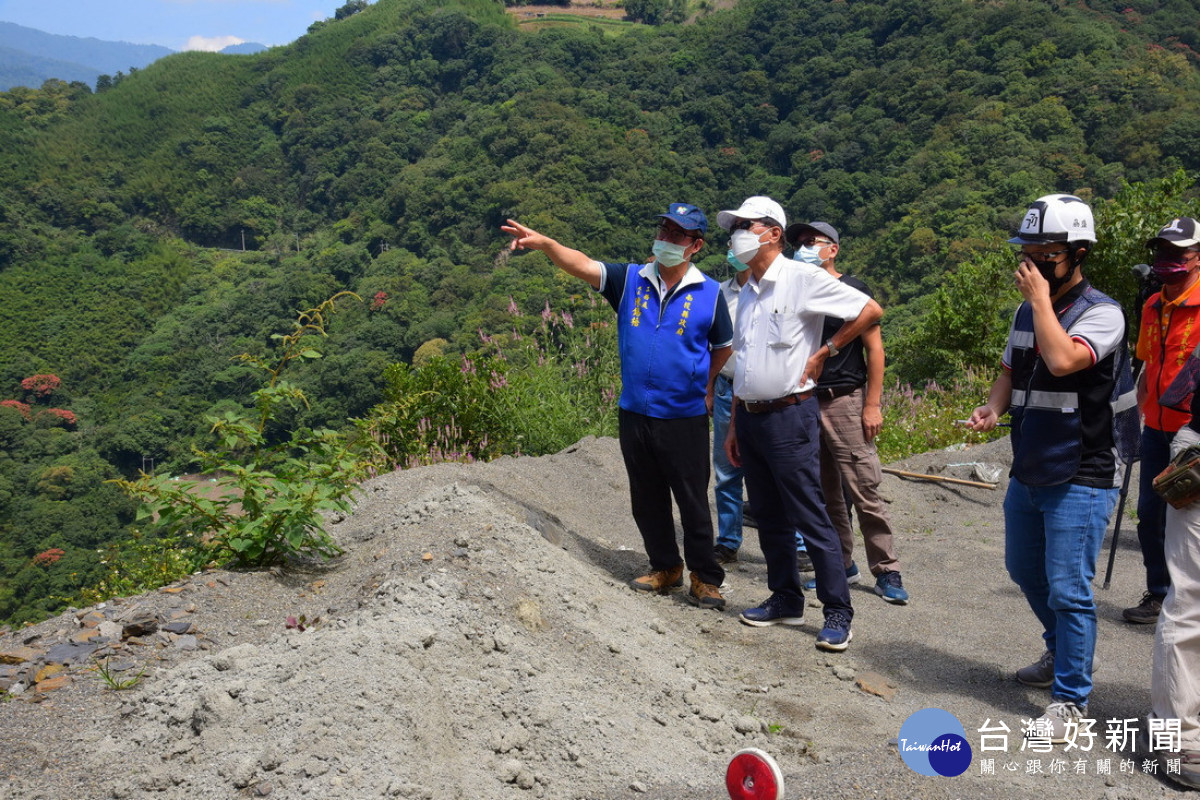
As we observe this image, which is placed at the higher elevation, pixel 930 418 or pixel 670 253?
pixel 670 253

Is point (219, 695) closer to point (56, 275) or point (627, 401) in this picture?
point (627, 401)

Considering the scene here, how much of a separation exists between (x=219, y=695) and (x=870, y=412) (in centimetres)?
337

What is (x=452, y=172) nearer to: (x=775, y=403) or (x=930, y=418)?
(x=930, y=418)

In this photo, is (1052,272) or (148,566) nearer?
(1052,272)

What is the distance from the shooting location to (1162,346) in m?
4.71

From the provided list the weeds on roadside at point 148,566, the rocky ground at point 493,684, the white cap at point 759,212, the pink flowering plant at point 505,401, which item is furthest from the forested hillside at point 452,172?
the weeds on roadside at point 148,566

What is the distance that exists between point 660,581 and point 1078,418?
247 cm

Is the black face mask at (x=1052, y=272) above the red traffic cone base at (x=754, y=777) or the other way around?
above

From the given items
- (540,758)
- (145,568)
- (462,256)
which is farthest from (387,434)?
(462,256)

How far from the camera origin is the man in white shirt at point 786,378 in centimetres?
449

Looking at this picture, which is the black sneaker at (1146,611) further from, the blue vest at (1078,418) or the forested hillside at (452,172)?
the forested hillside at (452,172)

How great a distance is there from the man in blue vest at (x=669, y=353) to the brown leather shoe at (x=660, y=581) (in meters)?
0.25

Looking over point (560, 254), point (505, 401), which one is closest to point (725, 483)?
point (560, 254)

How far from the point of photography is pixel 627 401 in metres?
4.97
